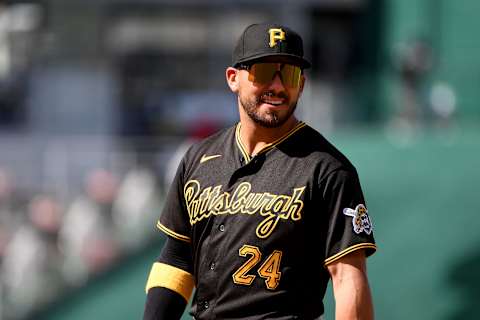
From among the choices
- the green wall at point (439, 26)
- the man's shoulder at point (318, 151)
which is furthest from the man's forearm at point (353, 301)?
the green wall at point (439, 26)

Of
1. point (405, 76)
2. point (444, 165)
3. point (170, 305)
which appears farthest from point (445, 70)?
point (170, 305)

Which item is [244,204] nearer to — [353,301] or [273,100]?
[273,100]

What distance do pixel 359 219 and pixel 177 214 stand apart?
2.67 ft

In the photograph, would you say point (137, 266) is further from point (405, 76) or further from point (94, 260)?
point (405, 76)

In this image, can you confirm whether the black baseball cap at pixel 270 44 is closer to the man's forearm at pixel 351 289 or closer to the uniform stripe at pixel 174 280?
the man's forearm at pixel 351 289

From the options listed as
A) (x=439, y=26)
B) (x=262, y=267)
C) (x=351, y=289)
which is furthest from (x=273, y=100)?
(x=439, y=26)

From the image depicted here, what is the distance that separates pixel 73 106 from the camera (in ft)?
62.0

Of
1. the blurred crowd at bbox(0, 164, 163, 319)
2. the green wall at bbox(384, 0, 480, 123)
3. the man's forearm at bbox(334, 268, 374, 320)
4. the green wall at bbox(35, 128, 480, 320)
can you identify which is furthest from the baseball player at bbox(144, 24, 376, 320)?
the green wall at bbox(384, 0, 480, 123)

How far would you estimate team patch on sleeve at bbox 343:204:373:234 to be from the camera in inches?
152

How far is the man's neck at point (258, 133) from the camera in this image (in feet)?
13.5

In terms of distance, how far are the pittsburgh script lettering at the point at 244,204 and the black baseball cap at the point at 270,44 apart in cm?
50

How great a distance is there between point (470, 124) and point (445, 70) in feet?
5.70

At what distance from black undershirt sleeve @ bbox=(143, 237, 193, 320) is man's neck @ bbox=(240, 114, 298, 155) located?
1.65ft

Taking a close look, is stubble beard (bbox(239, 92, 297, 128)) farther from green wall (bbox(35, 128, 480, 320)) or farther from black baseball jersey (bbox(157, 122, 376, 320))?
green wall (bbox(35, 128, 480, 320))
